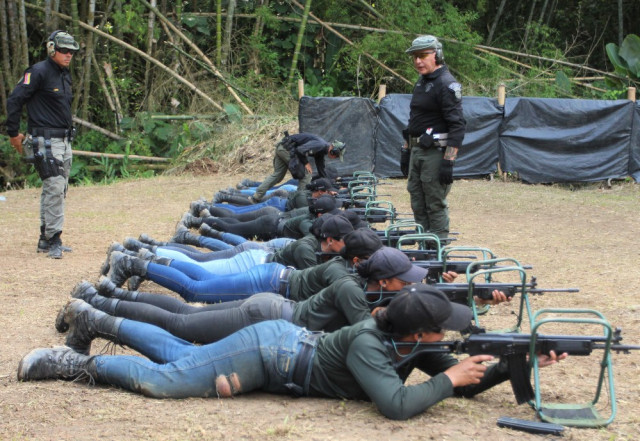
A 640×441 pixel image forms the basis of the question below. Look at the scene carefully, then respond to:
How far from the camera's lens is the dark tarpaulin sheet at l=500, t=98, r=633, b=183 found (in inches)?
582

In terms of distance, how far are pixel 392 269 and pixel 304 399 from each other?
0.89m

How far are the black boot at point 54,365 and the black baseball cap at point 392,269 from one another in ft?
5.46

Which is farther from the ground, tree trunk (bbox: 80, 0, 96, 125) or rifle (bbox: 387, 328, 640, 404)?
tree trunk (bbox: 80, 0, 96, 125)

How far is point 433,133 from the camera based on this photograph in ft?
22.9

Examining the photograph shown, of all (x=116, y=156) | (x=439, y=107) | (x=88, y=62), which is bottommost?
(x=116, y=156)

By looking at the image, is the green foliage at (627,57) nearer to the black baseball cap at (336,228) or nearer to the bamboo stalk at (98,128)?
the bamboo stalk at (98,128)

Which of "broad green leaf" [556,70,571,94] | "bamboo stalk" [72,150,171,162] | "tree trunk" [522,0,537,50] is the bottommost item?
"bamboo stalk" [72,150,171,162]

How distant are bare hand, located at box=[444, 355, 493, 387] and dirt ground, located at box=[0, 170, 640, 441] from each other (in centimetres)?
20

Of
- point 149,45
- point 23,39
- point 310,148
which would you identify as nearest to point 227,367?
point 310,148

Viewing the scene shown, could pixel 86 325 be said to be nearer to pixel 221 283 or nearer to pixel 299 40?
pixel 221 283

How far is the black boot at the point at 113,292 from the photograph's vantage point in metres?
4.99

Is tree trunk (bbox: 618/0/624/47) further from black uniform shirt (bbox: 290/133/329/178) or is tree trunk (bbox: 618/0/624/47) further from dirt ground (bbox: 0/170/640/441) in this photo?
black uniform shirt (bbox: 290/133/329/178)

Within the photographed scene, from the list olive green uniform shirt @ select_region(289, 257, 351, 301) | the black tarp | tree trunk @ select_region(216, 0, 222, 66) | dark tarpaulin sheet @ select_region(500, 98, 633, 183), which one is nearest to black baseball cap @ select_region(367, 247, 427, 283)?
olive green uniform shirt @ select_region(289, 257, 351, 301)

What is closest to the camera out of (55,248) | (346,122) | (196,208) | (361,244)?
(361,244)
